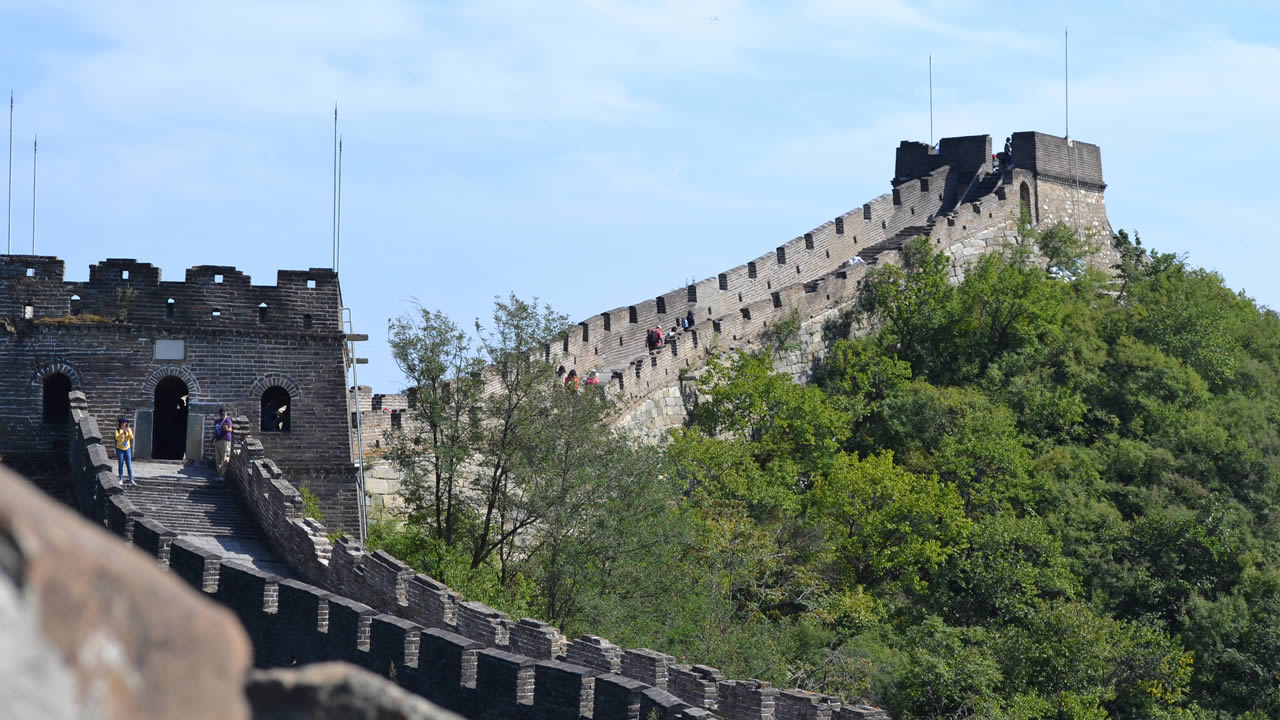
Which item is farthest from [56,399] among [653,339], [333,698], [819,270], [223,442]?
[333,698]

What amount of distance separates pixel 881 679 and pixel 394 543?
764 centimetres

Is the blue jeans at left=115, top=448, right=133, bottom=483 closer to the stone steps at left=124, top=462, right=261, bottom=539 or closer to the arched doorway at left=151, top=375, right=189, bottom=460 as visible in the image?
the stone steps at left=124, top=462, right=261, bottom=539

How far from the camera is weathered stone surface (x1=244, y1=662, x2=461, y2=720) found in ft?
13.6

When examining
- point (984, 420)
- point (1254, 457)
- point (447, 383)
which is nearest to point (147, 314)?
point (447, 383)

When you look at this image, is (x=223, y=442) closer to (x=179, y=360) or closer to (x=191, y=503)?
(x=191, y=503)

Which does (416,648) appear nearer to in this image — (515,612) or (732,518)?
(515,612)

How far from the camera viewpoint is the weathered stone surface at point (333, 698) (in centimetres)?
414

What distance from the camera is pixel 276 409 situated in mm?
29750

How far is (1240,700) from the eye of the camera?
34.2 m

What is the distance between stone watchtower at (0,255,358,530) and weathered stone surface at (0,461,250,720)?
25.4 m

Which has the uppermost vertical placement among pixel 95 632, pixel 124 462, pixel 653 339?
pixel 653 339

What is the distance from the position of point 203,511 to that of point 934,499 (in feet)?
54.3

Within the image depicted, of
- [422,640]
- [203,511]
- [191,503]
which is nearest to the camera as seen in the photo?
[422,640]

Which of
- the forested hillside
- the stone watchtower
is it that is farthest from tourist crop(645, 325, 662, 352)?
the stone watchtower
